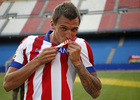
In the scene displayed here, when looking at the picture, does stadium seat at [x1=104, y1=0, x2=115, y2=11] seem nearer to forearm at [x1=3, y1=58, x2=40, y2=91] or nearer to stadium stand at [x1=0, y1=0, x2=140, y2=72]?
stadium stand at [x1=0, y1=0, x2=140, y2=72]

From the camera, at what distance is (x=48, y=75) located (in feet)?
4.79

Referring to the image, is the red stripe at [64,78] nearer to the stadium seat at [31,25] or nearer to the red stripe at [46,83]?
the red stripe at [46,83]

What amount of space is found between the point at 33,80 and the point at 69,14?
67 centimetres

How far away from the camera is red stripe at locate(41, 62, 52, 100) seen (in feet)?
4.68

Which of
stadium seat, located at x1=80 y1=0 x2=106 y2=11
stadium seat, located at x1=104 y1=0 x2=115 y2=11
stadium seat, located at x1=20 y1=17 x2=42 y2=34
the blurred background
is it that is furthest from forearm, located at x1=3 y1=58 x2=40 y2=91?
stadium seat, located at x1=104 y1=0 x2=115 y2=11

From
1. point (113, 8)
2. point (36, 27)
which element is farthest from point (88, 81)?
point (113, 8)

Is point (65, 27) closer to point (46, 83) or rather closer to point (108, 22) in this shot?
point (46, 83)

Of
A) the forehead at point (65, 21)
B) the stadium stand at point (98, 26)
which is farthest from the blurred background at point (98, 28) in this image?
the forehead at point (65, 21)

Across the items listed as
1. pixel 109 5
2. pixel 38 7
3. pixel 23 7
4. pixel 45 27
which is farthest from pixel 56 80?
pixel 38 7

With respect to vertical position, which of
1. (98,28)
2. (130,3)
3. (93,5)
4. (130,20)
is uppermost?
(93,5)

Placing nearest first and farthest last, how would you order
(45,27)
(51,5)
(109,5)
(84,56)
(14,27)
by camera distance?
(84,56) → (45,27) → (14,27) → (109,5) → (51,5)

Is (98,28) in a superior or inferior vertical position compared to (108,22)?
inferior

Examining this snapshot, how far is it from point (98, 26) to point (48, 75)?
800 inches

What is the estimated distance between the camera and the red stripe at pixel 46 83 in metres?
1.43
